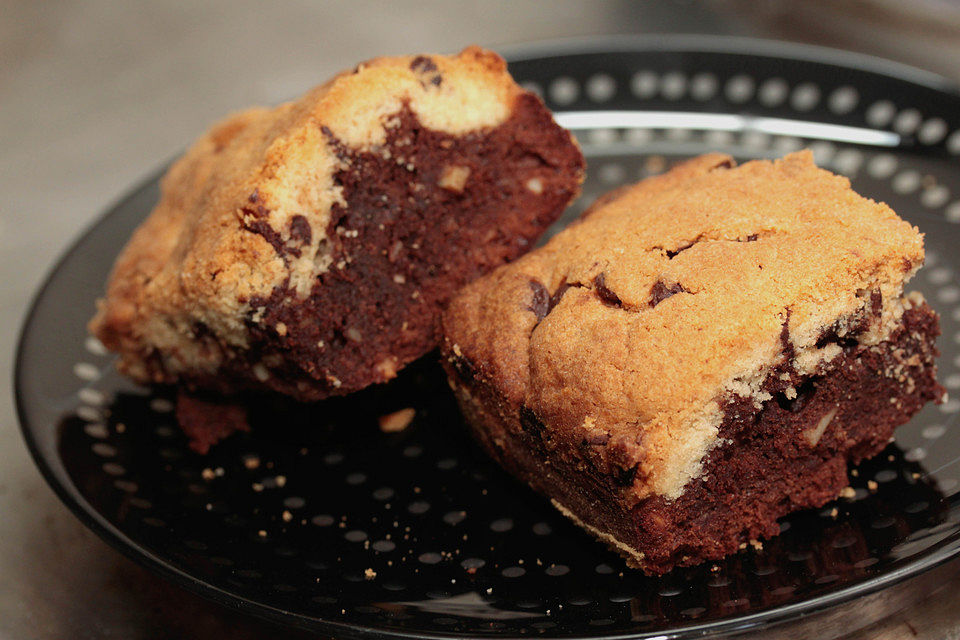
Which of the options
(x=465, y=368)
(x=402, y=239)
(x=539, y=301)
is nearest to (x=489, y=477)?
(x=465, y=368)

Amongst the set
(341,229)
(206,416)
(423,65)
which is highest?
(423,65)

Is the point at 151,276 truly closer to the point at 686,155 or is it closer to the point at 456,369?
the point at 456,369

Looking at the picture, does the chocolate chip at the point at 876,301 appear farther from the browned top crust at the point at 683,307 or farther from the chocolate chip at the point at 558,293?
the chocolate chip at the point at 558,293

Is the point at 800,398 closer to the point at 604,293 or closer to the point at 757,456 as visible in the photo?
the point at 757,456

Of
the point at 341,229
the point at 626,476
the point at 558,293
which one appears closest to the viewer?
the point at 626,476

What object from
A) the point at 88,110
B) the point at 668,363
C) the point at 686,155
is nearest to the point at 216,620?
the point at 668,363

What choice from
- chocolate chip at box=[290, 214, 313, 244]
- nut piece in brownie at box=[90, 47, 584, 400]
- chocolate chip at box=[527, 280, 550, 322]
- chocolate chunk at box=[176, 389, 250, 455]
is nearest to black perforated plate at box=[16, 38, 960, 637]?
chocolate chunk at box=[176, 389, 250, 455]
